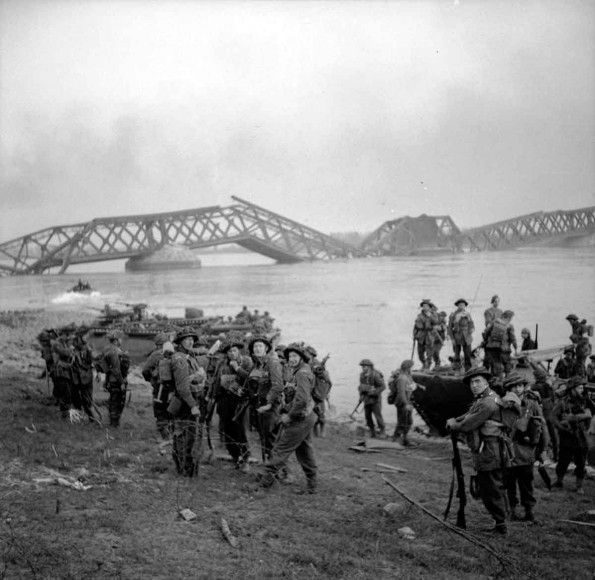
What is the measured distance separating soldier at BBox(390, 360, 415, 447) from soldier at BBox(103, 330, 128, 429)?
4432mm

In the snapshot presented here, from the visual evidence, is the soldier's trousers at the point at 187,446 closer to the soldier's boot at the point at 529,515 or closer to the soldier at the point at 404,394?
the soldier's boot at the point at 529,515

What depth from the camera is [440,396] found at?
11.4 metres

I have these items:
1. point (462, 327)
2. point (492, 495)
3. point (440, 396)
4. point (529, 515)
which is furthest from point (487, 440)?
point (462, 327)

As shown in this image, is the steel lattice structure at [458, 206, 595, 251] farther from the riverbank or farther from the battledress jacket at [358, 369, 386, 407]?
the riverbank

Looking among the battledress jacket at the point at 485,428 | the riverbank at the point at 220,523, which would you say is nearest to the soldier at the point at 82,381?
the riverbank at the point at 220,523

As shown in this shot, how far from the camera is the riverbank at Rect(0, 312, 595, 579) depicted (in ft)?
14.8

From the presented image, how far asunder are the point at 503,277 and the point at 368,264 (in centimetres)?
1986

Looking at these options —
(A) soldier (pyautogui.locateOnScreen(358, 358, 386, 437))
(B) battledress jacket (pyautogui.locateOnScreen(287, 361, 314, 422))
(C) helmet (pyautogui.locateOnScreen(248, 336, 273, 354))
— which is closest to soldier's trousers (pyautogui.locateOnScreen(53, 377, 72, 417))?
(C) helmet (pyautogui.locateOnScreen(248, 336, 273, 354))

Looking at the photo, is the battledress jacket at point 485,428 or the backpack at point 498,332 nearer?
the battledress jacket at point 485,428

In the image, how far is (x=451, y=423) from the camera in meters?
5.56

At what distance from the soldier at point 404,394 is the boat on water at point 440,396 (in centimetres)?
69

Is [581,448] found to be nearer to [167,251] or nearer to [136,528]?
[136,528]

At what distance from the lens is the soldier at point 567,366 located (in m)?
10.4

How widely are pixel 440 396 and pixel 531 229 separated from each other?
156ft
